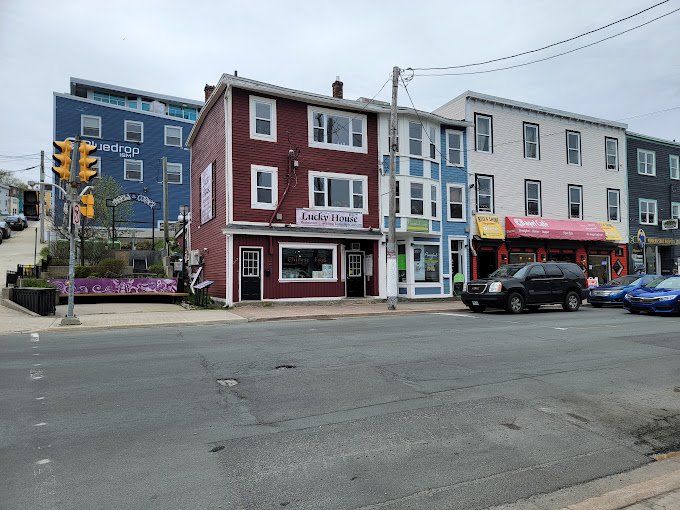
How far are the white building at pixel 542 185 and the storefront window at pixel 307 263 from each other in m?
8.19

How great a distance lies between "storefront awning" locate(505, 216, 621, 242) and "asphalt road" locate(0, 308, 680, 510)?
16761 millimetres

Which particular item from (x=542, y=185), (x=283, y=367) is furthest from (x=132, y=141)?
(x=283, y=367)

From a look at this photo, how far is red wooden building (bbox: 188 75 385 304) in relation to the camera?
20.1 metres

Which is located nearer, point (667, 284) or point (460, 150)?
point (667, 284)

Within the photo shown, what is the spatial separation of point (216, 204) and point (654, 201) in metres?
27.8

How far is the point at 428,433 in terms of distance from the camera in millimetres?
4992

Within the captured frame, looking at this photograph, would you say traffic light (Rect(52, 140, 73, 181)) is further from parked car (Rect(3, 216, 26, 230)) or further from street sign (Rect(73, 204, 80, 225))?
parked car (Rect(3, 216, 26, 230))

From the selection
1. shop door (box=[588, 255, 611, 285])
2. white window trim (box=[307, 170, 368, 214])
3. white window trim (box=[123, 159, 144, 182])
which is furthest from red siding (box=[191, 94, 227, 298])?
shop door (box=[588, 255, 611, 285])

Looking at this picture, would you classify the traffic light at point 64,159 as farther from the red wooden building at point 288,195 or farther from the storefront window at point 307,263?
the storefront window at point 307,263

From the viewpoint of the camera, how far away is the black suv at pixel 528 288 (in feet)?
57.2

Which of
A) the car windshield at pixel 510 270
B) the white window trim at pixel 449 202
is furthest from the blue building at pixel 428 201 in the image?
the car windshield at pixel 510 270

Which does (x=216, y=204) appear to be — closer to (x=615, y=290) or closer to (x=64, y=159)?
(x=64, y=159)

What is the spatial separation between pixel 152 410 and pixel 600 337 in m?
9.83

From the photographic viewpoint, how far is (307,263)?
21438 mm
